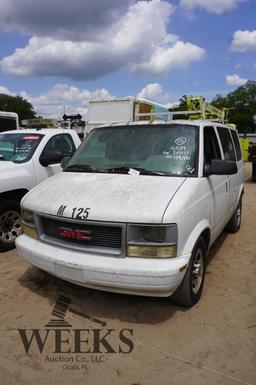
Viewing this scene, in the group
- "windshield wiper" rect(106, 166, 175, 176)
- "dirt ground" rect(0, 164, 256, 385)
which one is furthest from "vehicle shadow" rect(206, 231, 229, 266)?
"windshield wiper" rect(106, 166, 175, 176)

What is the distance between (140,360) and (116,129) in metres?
2.81

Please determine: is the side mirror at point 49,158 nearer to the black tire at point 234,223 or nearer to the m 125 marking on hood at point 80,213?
the m 125 marking on hood at point 80,213

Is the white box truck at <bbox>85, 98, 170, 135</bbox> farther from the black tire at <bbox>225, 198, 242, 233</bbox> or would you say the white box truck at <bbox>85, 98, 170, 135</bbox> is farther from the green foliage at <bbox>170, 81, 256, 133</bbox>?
the green foliage at <bbox>170, 81, 256, 133</bbox>

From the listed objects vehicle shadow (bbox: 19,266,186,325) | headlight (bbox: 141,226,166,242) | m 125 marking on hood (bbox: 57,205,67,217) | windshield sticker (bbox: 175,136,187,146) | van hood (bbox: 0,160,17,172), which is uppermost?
windshield sticker (bbox: 175,136,187,146)

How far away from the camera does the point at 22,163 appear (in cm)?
575

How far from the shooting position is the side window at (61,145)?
6.19 metres

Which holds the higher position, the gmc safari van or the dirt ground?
the gmc safari van

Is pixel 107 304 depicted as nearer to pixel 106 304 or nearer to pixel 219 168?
pixel 106 304

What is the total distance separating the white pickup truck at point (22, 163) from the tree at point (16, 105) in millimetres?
57528

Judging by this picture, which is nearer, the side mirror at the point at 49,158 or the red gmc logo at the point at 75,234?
the red gmc logo at the point at 75,234

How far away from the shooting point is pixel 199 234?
11.7ft

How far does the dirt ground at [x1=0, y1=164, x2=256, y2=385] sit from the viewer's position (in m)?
2.76

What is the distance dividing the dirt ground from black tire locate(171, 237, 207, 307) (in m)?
0.12

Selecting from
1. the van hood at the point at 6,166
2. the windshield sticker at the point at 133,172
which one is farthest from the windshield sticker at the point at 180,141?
the van hood at the point at 6,166
